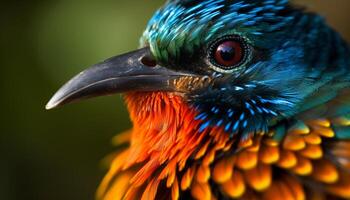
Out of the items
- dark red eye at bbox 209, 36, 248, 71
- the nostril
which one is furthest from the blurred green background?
dark red eye at bbox 209, 36, 248, 71

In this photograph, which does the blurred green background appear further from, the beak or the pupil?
the pupil

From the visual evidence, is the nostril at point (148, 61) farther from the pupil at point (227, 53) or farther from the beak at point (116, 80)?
the pupil at point (227, 53)

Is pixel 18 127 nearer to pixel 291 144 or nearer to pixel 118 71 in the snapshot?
pixel 118 71

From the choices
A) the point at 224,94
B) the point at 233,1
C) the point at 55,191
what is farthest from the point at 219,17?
the point at 55,191

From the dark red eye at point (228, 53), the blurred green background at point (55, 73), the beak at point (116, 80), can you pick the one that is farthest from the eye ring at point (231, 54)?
the blurred green background at point (55, 73)

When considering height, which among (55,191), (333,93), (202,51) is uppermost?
(202,51)

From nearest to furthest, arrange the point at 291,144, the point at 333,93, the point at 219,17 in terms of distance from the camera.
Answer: the point at 291,144 → the point at 333,93 → the point at 219,17

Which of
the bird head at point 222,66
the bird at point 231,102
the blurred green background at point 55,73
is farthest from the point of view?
the blurred green background at point 55,73
